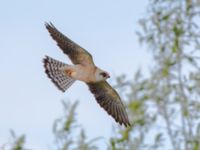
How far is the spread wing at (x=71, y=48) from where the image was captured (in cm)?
962

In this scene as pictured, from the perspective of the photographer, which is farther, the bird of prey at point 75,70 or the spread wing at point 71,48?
the spread wing at point 71,48

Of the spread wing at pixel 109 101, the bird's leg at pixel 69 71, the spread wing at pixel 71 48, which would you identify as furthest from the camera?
the spread wing at pixel 109 101

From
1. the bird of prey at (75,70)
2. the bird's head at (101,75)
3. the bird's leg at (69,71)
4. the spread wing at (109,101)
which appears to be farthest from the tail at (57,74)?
the spread wing at (109,101)

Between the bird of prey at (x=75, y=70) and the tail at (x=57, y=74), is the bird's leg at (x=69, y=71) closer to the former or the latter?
the bird of prey at (x=75, y=70)

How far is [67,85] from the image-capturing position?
31.6ft

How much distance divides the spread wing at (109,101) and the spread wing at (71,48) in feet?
1.93

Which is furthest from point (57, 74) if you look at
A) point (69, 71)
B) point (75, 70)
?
point (75, 70)

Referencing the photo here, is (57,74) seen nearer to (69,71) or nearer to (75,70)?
(69,71)

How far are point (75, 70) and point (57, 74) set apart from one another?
26.9 inches

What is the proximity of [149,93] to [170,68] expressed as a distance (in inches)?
20.2

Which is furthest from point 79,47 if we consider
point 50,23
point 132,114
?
point 132,114

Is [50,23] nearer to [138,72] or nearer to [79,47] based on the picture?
[79,47]

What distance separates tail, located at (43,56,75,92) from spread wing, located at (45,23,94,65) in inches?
6.0

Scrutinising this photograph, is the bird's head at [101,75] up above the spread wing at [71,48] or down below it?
below
